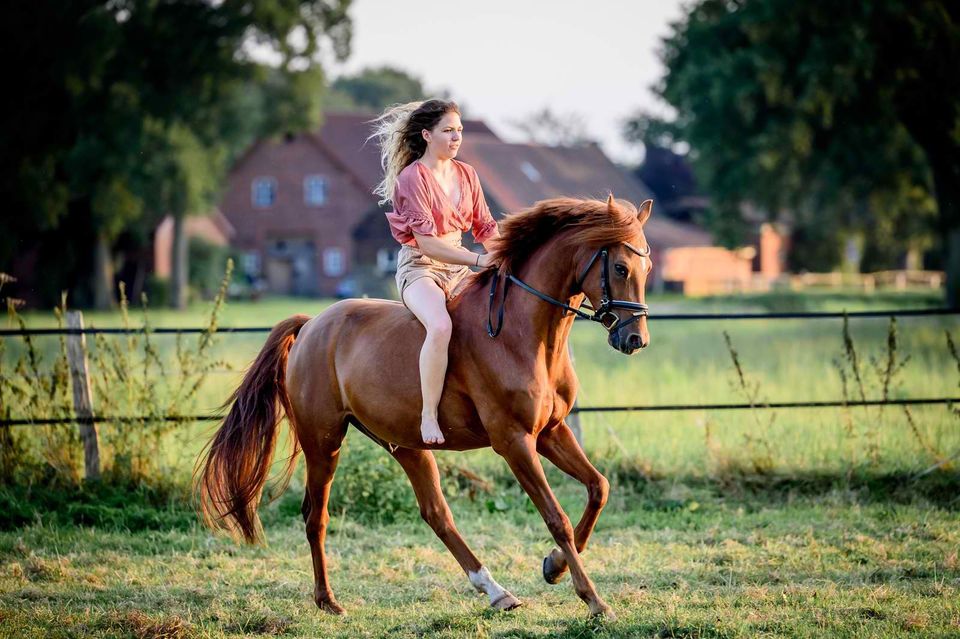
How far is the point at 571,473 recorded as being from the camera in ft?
18.0

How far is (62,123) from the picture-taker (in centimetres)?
3150

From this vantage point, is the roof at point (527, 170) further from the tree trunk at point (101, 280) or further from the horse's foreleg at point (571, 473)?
the horse's foreleg at point (571, 473)

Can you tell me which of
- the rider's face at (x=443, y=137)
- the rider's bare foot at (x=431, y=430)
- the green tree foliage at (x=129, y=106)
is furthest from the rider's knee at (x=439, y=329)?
the green tree foliage at (x=129, y=106)

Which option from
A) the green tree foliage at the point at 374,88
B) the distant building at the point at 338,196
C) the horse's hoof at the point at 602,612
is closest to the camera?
the horse's hoof at the point at 602,612

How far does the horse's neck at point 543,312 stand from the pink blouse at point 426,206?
1.69ft

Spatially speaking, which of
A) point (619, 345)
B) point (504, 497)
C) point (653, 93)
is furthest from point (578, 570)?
point (653, 93)

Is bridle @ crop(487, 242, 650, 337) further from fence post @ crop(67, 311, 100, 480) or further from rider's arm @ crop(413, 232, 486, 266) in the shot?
fence post @ crop(67, 311, 100, 480)

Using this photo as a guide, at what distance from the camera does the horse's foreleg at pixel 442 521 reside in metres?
5.46

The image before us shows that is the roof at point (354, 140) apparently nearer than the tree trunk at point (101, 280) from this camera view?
No

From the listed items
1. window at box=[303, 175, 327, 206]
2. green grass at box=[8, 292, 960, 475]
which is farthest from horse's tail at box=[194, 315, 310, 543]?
window at box=[303, 175, 327, 206]

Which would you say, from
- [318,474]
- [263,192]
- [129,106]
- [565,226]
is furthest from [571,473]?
[263,192]

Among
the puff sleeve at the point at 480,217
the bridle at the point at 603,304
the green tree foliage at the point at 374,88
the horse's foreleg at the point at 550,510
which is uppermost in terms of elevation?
the green tree foliage at the point at 374,88

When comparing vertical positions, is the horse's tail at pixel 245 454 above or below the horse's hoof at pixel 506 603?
above

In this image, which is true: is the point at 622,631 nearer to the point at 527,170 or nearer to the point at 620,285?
the point at 620,285
